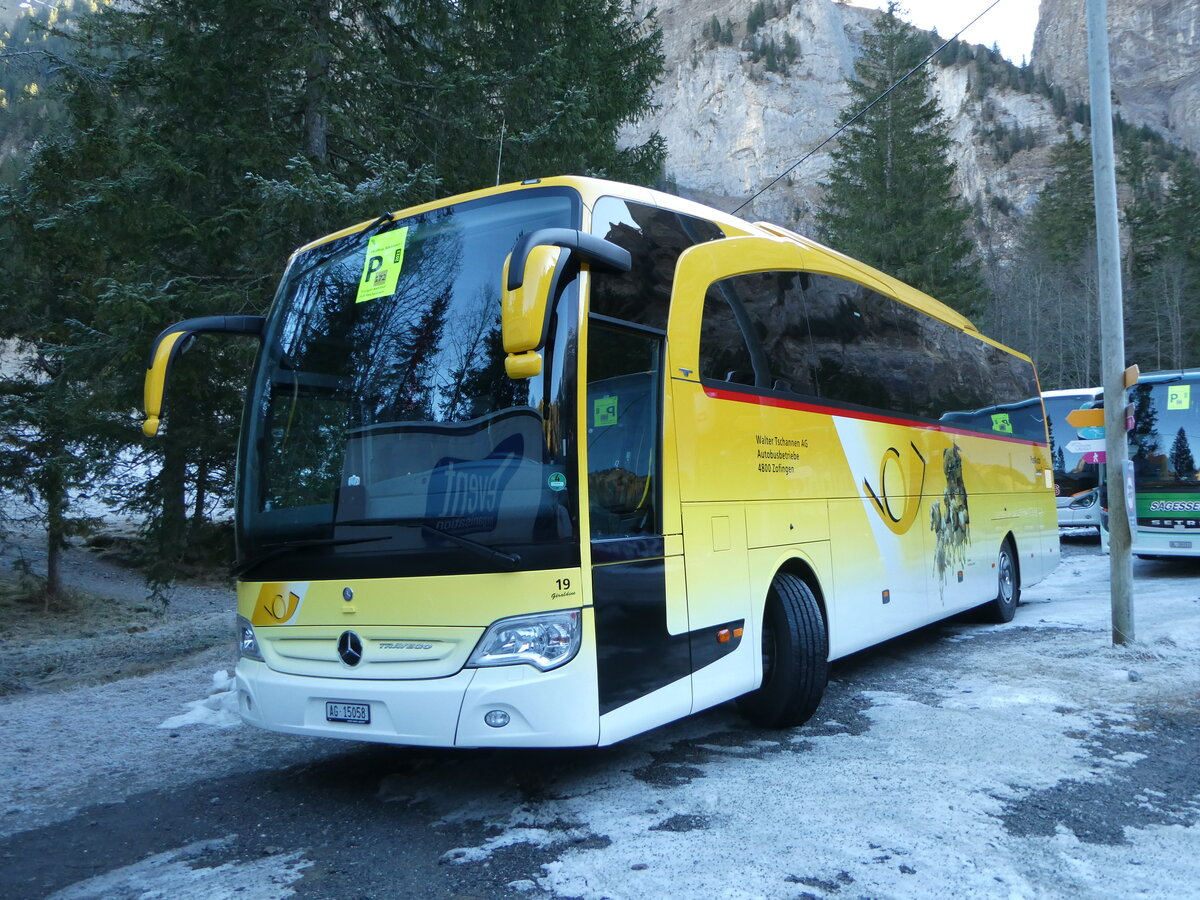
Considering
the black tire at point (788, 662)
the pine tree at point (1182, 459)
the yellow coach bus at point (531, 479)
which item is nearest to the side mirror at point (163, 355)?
the yellow coach bus at point (531, 479)

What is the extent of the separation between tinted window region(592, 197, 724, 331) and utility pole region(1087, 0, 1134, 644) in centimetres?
506

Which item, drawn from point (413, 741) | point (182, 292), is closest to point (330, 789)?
point (413, 741)

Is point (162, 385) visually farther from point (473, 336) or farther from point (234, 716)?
point (234, 716)

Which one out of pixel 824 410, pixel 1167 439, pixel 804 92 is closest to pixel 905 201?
pixel 1167 439

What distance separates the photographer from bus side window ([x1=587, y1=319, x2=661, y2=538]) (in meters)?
4.88

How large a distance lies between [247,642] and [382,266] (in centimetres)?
216

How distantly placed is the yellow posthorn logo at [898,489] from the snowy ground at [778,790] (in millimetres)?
1282

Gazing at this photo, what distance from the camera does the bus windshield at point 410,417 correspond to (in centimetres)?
457

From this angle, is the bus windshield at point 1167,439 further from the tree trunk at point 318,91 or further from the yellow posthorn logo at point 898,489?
the tree trunk at point 318,91

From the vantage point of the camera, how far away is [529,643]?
453 cm

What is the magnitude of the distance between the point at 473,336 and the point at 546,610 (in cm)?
139

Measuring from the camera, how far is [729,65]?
137 metres

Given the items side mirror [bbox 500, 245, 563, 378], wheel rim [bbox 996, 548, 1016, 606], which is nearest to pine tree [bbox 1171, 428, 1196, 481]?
wheel rim [bbox 996, 548, 1016, 606]

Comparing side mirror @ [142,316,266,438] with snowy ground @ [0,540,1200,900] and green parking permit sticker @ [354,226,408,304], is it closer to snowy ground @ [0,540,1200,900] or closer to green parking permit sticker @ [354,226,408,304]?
green parking permit sticker @ [354,226,408,304]
